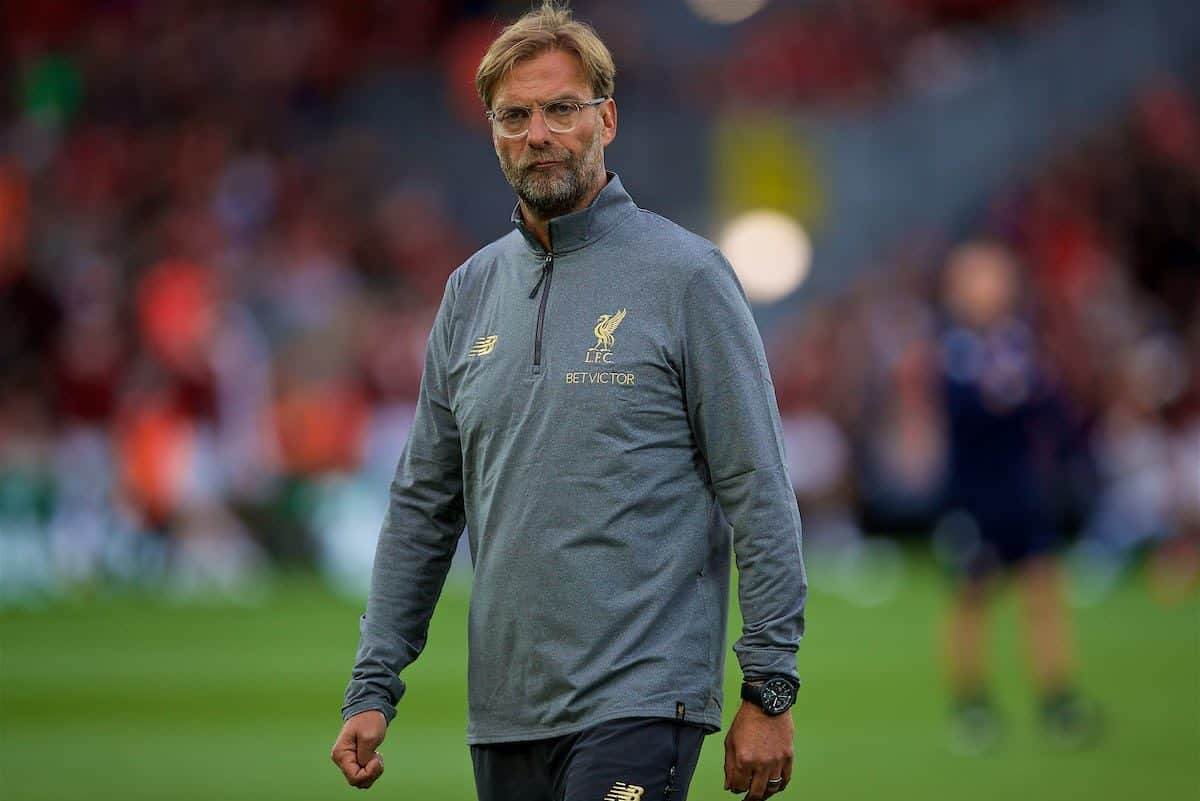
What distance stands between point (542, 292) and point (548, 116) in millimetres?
413

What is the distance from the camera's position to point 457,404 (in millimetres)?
4418

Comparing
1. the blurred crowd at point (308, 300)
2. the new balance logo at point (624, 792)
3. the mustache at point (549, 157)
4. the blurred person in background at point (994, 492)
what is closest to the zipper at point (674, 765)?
the new balance logo at point (624, 792)

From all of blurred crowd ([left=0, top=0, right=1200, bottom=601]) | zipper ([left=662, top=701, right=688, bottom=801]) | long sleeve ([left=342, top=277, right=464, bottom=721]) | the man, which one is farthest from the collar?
blurred crowd ([left=0, top=0, right=1200, bottom=601])

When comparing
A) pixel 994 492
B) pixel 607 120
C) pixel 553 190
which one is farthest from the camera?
pixel 994 492

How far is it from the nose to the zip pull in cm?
27

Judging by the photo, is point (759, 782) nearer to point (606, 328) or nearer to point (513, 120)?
point (606, 328)

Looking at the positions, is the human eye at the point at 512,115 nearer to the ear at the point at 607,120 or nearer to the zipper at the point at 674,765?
the ear at the point at 607,120

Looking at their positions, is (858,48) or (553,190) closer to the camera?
(553,190)

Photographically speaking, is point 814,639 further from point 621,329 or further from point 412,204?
point 412,204

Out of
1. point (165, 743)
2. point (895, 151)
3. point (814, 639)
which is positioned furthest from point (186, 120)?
point (165, 743)

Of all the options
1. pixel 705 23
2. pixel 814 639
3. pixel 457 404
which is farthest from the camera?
pixel 705 23

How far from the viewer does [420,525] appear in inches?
179

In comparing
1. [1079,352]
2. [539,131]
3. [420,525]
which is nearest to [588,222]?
[539,131]

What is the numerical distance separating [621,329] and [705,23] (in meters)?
22.9
